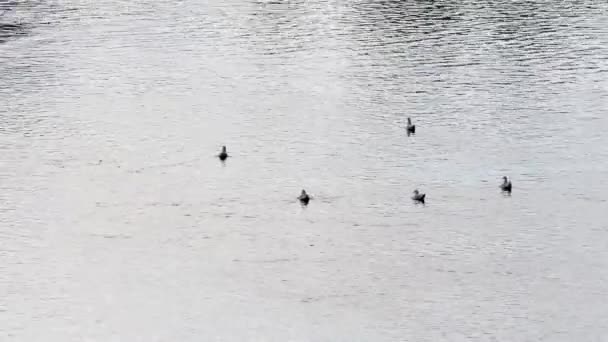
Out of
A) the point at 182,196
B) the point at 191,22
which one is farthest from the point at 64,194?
the point at 191,22

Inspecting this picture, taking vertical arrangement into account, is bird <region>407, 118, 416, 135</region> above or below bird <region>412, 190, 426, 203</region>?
above

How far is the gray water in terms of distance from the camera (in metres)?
86.9

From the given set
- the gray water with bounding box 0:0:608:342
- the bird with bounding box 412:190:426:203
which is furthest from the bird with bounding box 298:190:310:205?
the bird with bounding box 412:190:426:203

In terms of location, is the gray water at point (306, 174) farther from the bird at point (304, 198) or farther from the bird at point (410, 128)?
the bird at point (410, 128)

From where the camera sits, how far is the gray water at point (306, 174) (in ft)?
285

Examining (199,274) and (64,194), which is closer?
(199,274)

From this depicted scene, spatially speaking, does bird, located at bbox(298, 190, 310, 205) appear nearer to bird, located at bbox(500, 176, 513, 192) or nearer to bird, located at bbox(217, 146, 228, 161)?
bird, located at bbox(217, 146, 228, 161)

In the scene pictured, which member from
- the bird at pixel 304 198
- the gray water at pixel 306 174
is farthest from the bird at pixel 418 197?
the bird at pixel 304 198

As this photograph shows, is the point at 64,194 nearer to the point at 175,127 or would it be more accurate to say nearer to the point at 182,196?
the point at 182,196

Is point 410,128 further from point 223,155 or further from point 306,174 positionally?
point 223,155

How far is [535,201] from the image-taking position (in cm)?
10150

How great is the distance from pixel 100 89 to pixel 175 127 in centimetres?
1459

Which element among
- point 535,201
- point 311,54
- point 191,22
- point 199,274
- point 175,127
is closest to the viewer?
point 199,274

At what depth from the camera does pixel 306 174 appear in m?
108
